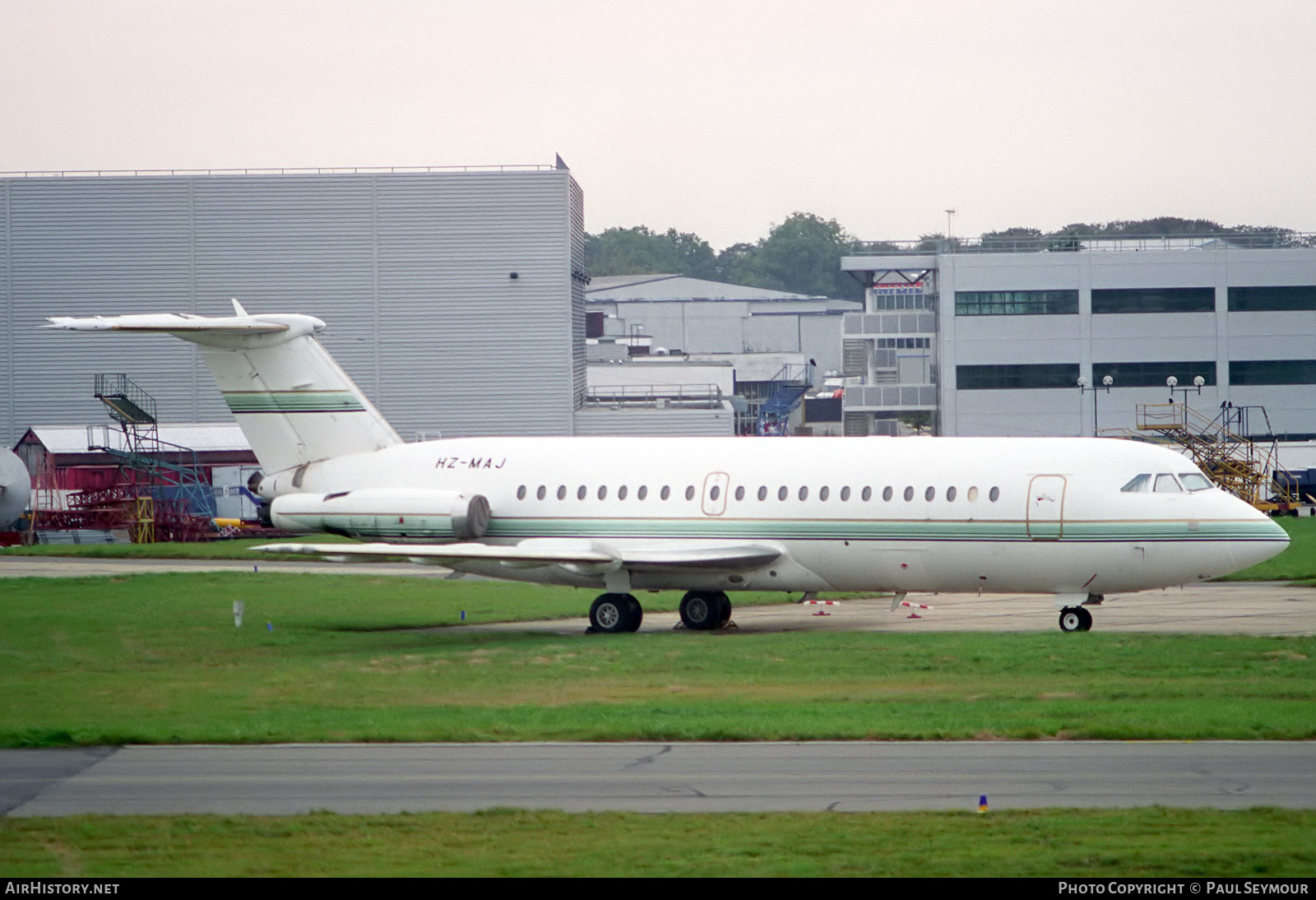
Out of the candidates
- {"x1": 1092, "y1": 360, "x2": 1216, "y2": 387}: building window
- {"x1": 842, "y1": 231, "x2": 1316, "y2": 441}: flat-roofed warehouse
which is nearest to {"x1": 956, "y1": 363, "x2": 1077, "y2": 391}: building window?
{"x1": 842, "y1": 231, "x2": 1316, "y2": 441}: flat-roofed warehouse

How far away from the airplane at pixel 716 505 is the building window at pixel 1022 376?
4716 centimetres

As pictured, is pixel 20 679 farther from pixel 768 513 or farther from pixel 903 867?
pixel 903 867

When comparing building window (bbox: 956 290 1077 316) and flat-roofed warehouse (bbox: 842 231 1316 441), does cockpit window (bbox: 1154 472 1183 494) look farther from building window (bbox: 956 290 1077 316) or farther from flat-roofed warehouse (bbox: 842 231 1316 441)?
building window (bbox: 956 290 1077 316)

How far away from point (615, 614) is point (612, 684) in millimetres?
6802

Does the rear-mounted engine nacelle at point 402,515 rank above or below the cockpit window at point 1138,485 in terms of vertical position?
below

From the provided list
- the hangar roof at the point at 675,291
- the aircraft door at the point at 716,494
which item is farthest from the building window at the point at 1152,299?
the hangar roof at the point at 675,291

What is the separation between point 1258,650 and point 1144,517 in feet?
11.6

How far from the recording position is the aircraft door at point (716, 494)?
2750cm

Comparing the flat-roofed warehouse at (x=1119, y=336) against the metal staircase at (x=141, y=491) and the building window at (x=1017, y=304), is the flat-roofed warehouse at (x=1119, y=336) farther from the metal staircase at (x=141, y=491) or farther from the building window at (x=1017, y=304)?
the metal staircase at (x=141, y=491)

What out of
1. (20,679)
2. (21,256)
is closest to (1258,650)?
(20,679)

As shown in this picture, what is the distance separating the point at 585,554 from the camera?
27312 millimetres

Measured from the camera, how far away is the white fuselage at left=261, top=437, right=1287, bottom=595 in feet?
82.3

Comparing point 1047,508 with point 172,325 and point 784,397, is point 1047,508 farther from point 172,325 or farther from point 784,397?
point 784,397

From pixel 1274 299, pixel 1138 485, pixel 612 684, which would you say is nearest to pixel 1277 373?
pixel 1274 299
